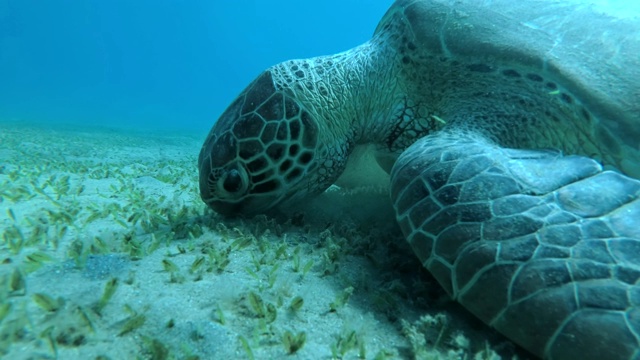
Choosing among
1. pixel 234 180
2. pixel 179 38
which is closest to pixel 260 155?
pixel 234 180

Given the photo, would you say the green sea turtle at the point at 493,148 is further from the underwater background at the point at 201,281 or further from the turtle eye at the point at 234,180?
the underwater background at the point at 201,281

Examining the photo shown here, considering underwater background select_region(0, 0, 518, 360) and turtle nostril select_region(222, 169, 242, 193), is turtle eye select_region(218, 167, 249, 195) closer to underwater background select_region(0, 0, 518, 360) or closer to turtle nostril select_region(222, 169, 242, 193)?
turtle nostril select_region(222, 169, 242, 193)

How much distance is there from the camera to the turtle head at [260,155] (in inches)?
100.0

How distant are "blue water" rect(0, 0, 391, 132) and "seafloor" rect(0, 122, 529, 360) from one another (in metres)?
62.8

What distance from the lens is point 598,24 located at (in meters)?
2.60

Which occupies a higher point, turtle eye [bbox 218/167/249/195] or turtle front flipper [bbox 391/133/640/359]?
turtle eye [bbox 218/167/249/195]

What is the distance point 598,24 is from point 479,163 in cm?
177

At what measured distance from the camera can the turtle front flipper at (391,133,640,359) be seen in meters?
1.18

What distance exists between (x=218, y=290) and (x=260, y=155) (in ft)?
3.73

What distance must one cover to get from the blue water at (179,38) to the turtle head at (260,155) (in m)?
62.5

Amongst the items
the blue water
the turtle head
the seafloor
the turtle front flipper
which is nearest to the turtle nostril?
the turtle head

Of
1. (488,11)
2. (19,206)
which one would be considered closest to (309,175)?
(488,11)

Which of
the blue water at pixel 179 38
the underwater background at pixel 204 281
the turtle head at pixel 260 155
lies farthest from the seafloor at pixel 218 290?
the blue water at pixel 179 38

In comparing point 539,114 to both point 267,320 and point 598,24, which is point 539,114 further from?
point 267,320
